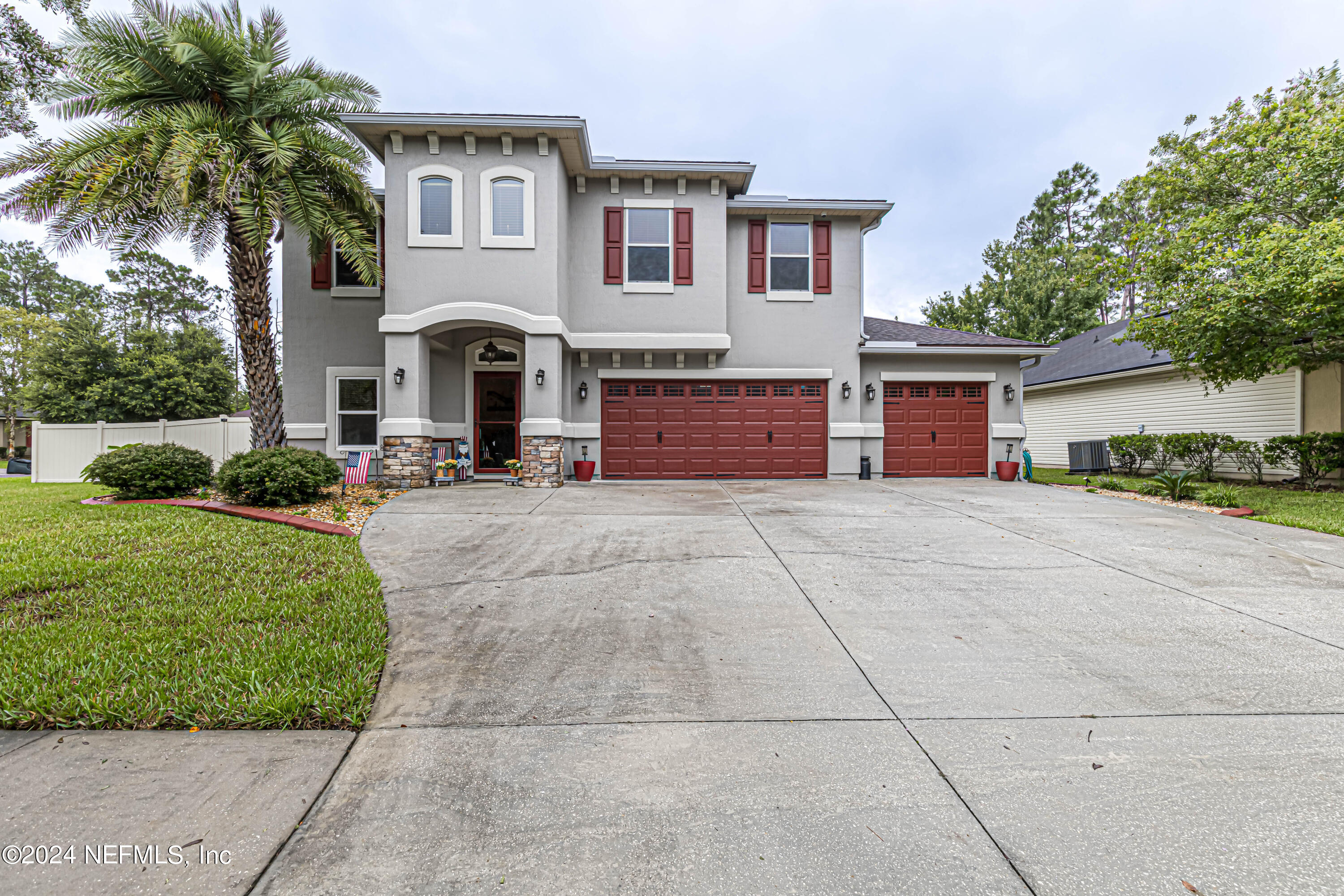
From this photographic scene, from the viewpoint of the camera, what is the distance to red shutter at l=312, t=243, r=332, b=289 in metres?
12.0

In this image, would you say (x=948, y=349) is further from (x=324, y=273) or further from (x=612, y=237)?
(x=324, y=273)

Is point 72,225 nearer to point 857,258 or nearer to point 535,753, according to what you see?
point 535,753

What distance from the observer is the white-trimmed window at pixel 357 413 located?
1219 cm

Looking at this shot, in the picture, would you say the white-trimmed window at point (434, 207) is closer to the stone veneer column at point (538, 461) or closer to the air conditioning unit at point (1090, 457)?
the stone veneer column at point (538, 461)

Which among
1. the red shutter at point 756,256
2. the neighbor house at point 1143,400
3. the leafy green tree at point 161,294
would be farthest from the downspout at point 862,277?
the leafy green tree at point 161,294

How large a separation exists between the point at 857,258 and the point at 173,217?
1325 cm

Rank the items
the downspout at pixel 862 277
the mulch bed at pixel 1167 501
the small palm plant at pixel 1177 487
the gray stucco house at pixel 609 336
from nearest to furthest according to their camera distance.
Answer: the mulch bed at pixel 1167 501
the small palm plant at pixel 1177 487
the gray stucco house at pixel 609 336
the downspout at pixel 862 277

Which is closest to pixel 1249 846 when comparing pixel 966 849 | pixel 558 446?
pixel 966 849

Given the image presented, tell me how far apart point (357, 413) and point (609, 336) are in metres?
5.68

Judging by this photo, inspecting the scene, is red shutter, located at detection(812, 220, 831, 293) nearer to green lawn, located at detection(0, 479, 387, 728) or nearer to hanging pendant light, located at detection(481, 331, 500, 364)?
hanging pendant light, located at detection(481, 331, 500, 364)

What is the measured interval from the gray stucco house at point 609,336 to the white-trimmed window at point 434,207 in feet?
0.12

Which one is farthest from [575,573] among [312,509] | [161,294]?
[161,294]

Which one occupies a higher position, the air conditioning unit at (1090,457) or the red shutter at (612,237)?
the red shutter at (612,237)

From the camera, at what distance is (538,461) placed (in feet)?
35.7
